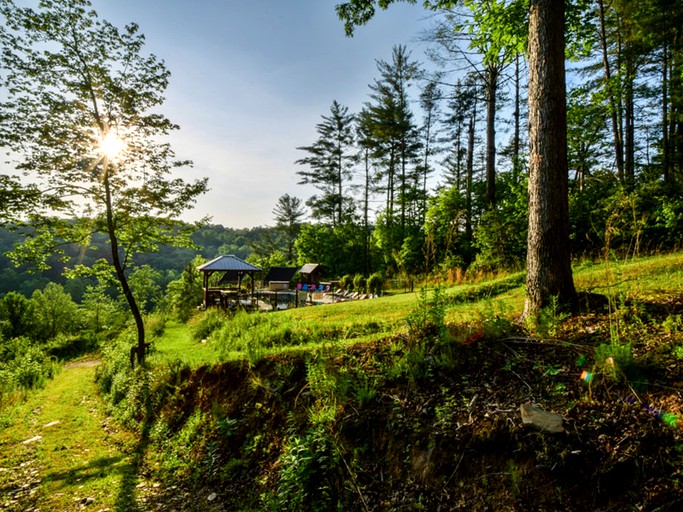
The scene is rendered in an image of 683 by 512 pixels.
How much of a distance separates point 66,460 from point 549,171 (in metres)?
8.14

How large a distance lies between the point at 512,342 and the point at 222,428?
3767mm

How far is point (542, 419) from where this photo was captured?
2.11 metres

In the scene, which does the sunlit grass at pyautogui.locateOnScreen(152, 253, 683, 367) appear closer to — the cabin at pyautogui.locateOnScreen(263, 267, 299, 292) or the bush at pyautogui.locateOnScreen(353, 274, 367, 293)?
the bush at pyautogui.locateOnScreen(353, 274, 367, 293)

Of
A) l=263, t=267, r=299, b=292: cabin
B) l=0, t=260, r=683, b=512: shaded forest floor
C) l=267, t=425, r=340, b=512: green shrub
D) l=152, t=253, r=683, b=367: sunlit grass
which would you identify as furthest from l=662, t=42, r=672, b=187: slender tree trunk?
l=263, t=267, r=299, b=292: cabin

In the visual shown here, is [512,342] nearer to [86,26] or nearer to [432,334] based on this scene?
[432,334]

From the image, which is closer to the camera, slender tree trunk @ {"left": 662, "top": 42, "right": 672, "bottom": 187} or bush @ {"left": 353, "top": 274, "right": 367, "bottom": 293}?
slender tree trunk @ {"left": 662, "top": 42, "right": 672, "bottom": 187}

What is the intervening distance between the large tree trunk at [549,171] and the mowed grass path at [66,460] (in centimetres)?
548

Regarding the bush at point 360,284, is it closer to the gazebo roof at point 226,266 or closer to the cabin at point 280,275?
the gazebo roof at point 226,266

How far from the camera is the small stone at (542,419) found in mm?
2025

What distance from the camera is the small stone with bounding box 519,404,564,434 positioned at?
2025mm

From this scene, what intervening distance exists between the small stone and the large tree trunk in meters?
1.45

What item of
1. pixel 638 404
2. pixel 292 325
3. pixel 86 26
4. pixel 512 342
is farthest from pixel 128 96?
pixel 638 404

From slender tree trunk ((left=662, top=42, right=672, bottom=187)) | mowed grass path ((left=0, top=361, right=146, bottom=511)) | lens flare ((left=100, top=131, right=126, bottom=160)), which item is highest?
slender tree trunk ((left=662, top=42, right=672, bottom=187))

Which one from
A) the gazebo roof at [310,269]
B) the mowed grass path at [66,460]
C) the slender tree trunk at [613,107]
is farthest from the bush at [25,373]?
the slender tree trunk at [613,107]
